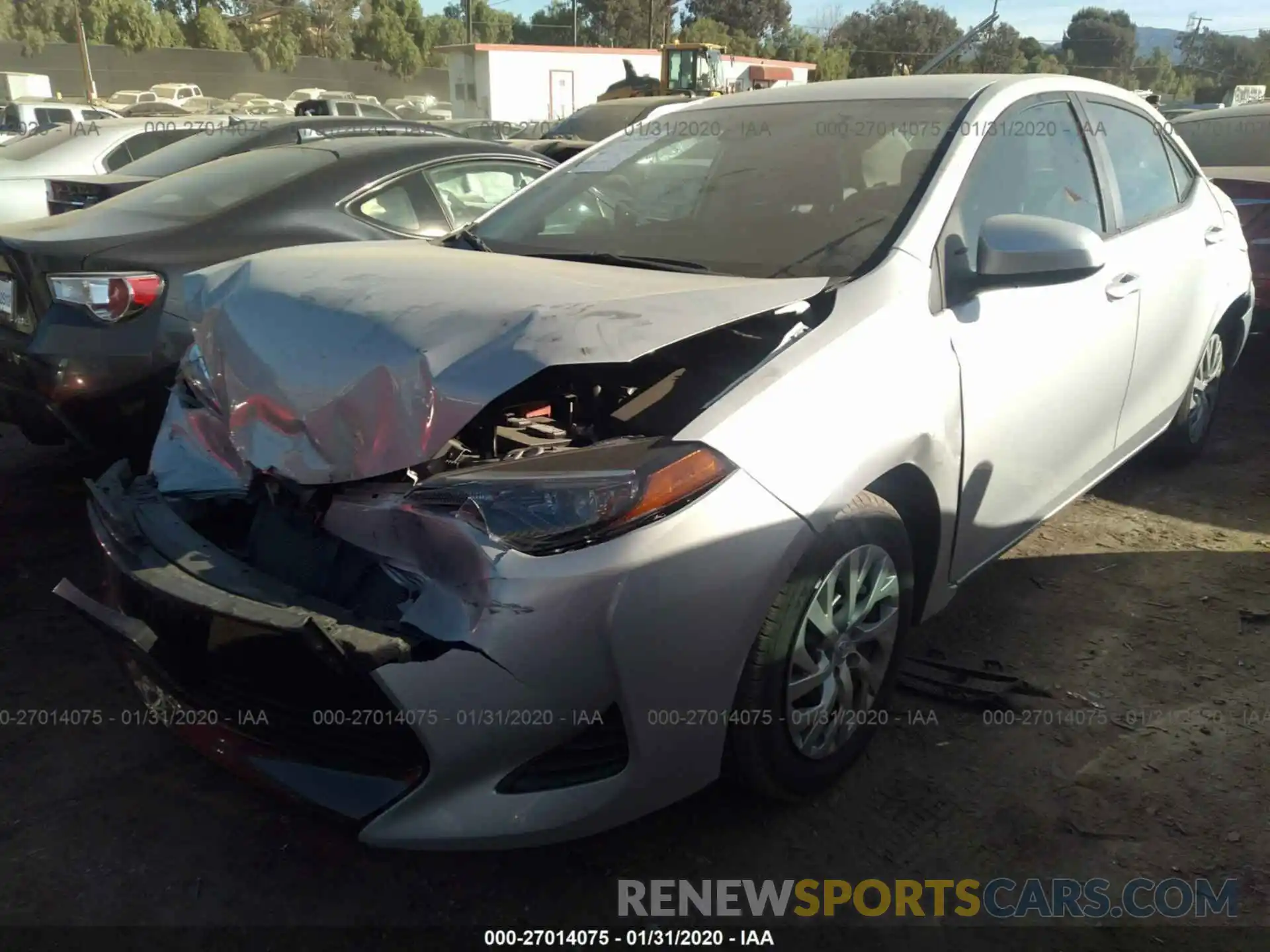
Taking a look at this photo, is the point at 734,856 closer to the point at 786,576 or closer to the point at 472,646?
the point at 786,576

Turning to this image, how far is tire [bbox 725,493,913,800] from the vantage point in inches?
78.7

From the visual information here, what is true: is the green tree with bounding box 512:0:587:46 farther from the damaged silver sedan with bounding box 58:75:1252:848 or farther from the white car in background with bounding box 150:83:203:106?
the damaged silver sedan with bounding box 58:75:1252:848

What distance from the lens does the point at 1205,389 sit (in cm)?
428

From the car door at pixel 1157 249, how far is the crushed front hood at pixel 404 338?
1.64m

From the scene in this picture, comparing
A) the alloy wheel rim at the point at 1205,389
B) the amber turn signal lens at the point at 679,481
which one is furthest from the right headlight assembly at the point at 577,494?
the alloy wheel rim at the point at 1205,389

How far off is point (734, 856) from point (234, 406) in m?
1.57

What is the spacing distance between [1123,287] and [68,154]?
29.0ft

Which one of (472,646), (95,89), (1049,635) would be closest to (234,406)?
(472,646)

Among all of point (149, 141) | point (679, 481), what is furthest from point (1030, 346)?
point (149, 141)

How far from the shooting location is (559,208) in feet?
10.7

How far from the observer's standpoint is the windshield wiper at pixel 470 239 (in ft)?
10.4

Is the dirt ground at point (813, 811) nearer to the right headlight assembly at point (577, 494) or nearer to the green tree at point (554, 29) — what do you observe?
the right headlight assembly at point (577, 494)

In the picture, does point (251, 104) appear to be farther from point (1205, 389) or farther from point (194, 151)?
point (1205, 389)

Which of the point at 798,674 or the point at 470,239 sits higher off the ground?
the point at 470,239
